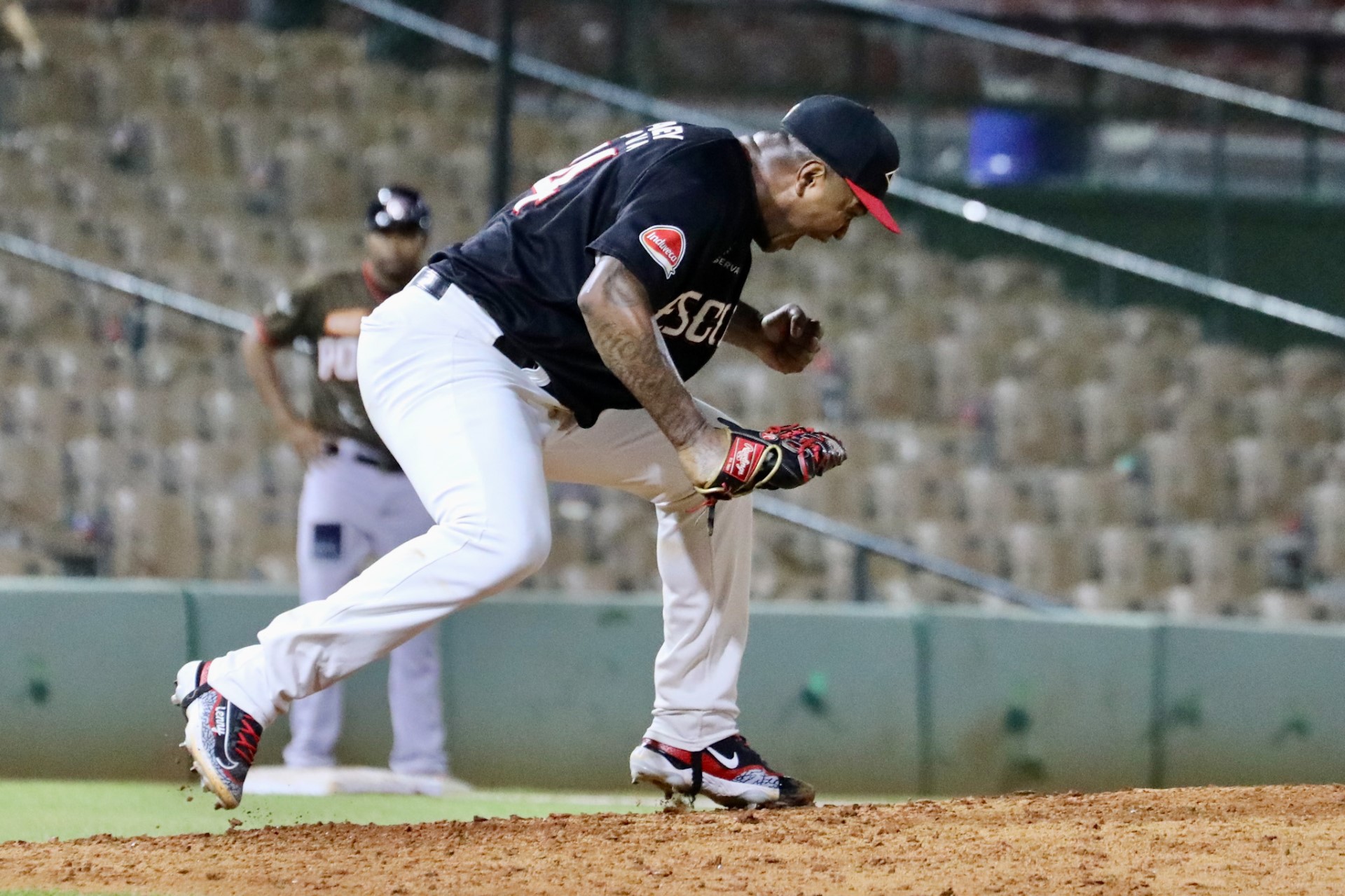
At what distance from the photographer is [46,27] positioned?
11406 millimetres

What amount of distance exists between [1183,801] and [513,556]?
176 cm

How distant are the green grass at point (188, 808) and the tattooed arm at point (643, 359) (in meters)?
1.58

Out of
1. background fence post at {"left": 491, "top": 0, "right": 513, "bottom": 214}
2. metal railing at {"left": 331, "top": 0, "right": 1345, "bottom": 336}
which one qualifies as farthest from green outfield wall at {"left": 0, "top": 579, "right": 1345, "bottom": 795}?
metal railing at {"left": 331, "top": 0, "right": 1345, "bottom": 336}

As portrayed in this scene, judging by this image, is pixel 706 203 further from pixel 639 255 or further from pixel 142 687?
pixel 142 687

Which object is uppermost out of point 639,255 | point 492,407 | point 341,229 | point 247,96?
point 247,96

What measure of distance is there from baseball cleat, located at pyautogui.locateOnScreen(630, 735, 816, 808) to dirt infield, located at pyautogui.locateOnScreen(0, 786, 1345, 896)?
116 millimetres

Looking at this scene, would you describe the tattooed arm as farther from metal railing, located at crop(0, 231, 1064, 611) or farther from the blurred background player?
metal railing, located at crop(0, 231, 1064, 611)

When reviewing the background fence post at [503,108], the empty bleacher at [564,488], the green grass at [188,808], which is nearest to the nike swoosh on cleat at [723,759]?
the green grass at [188,808]

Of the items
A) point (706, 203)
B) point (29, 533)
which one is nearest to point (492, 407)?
point (706, 203)

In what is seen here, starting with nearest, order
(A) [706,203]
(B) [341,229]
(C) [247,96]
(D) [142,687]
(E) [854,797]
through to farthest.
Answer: (A) [706,203] → (D) [142,687] → (E) [854,797] → (B) [341,229] → (C) [247,96]

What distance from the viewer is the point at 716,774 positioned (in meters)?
4.42

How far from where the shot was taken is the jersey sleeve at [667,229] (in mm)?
3709

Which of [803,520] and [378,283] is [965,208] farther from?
[378,283]

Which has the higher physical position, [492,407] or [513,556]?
[492,407]
